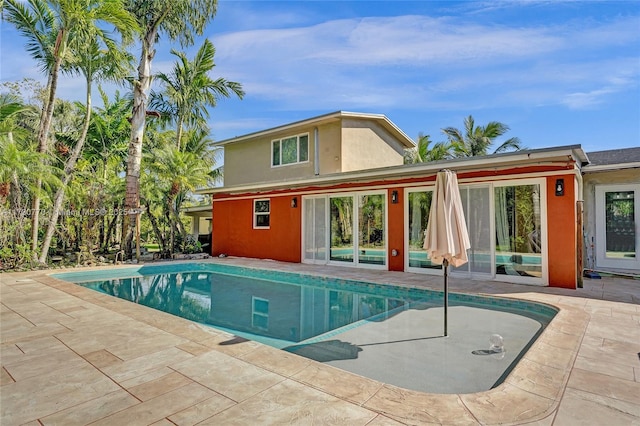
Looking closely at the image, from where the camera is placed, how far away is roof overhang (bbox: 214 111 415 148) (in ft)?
42.7

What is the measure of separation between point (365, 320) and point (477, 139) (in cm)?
1926

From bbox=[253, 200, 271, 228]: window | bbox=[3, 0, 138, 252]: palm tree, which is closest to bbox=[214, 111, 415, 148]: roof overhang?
bbox=[253, 200, 271, 228]: window

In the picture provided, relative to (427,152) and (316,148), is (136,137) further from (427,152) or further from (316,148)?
(427,152)

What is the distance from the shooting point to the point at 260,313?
693cm

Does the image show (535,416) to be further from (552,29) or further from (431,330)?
(552,29)

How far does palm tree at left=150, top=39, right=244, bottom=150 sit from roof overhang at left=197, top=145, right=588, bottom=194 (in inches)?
382

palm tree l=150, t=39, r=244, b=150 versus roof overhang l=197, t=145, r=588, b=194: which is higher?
palm tree l=150, t=39, r=244, b=150

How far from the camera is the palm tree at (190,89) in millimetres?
18719

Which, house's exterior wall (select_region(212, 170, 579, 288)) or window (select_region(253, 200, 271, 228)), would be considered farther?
window (select_region(253, 200, 271, 228))

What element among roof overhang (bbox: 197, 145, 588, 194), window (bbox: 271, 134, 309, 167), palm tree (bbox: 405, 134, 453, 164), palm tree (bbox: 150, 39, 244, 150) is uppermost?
palm tree (bbox: 150, 39, 244, 150)

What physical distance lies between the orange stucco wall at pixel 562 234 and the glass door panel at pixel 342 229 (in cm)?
567

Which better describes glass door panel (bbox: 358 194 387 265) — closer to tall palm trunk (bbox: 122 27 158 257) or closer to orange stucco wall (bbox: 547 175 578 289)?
orange stucco wall (bbox: 547 175 578 289)

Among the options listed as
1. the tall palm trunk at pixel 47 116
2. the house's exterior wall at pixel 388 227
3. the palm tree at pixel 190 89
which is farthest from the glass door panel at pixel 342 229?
the palm tree at pixel 190 89

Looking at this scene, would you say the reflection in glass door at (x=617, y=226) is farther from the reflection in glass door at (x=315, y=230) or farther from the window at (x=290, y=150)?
the window at (x=290, y=150)
